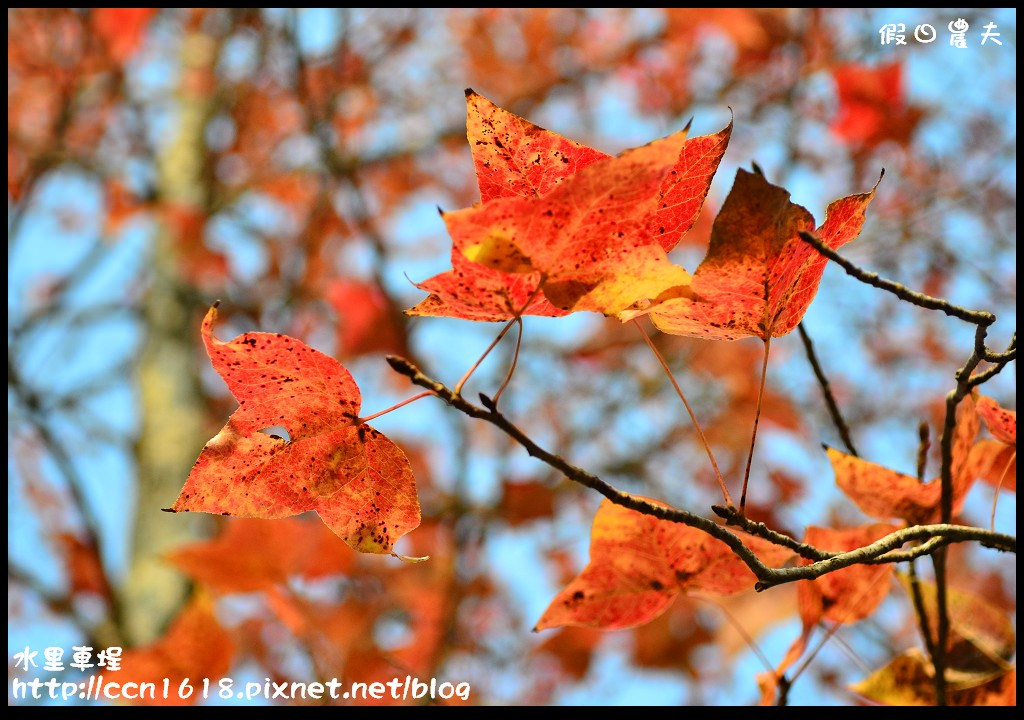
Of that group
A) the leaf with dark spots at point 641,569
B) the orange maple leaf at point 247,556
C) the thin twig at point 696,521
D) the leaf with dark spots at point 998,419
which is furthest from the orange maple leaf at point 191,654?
the leaf with dark spots at point 998,419

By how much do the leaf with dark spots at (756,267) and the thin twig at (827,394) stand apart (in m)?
0.09

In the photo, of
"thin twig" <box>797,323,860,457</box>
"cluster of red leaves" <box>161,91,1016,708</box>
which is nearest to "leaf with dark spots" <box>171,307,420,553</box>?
"cluster of red leaves" <box>161,91,1016,708</box>

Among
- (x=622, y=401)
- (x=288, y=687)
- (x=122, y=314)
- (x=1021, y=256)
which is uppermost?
(x=122, y=314)

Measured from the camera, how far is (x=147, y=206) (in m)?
2.32

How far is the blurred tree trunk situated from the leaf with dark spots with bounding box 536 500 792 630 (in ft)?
4.04

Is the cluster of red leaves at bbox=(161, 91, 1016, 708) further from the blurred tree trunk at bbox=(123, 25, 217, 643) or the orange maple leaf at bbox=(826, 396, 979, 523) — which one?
the blurred tree trunk at bbox=(123, 25, 217, 643)

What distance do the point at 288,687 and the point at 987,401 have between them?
2.93 feet

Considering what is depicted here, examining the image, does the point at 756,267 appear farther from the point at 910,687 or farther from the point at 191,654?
the point at 191,654

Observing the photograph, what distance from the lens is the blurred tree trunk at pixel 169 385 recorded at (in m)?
1.62

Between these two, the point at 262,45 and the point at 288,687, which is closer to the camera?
the point at 288,687

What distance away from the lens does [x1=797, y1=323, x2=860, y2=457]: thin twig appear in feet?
1.58

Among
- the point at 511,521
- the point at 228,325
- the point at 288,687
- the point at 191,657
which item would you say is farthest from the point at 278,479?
the point at 228,325
